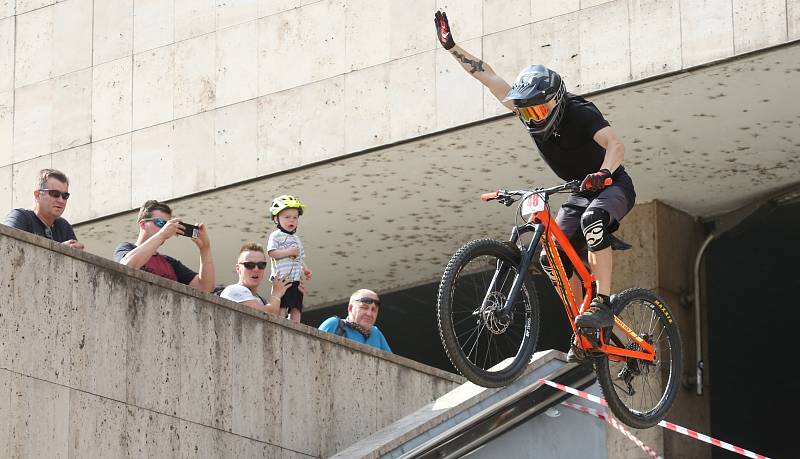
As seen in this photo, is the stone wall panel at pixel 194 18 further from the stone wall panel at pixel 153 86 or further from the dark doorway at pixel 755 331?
the dark doorway at pixel 755 331

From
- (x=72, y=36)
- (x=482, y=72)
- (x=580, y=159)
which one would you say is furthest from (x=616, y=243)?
(x=72, y=36)

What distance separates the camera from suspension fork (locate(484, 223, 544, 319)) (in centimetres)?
874

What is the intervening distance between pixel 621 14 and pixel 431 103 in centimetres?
220

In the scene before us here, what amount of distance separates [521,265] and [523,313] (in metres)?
0.38

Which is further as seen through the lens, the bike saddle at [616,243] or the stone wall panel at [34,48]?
the stone wall panel at [34,48]

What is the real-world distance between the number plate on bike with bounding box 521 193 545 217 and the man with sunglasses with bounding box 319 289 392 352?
10.6ft

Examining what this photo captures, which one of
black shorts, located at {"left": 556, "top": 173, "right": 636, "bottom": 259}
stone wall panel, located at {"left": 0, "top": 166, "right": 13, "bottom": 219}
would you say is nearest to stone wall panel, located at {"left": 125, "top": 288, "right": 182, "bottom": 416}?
black shorts, located at {"left": 556, "top": 173, "right": 636, "bottom": 259}

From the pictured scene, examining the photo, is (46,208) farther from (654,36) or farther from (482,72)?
(654,36)

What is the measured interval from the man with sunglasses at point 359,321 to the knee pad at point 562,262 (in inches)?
118

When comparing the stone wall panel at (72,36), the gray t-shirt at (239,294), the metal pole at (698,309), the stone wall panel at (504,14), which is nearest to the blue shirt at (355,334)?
the gray t-shirt at (239,294)

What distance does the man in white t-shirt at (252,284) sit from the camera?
11.7m

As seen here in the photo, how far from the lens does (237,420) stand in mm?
10867

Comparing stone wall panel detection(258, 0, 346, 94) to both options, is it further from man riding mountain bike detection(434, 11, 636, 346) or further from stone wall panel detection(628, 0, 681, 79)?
man riding mountain bike detection(434, 11, 636, 346)

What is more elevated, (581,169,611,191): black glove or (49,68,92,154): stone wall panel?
(49,68,92,154): stone wall panel
